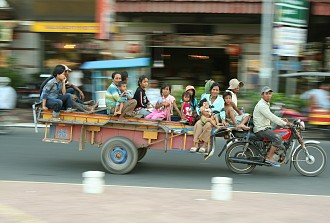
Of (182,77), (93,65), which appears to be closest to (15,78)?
(93,65)

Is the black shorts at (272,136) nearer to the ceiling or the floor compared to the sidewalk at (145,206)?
nearer to the ceiling

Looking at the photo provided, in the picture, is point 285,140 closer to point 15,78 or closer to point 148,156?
point 148,156

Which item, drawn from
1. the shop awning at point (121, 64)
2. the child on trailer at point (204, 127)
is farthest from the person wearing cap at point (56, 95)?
the shop awning at point (121, 64)

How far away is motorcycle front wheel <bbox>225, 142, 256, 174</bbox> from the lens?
8.46 metres

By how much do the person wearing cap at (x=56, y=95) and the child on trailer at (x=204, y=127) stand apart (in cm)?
223

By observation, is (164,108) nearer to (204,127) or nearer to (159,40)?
(204,127)

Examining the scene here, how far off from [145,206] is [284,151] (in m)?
3.33

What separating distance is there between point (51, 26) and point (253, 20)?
719 centimetres

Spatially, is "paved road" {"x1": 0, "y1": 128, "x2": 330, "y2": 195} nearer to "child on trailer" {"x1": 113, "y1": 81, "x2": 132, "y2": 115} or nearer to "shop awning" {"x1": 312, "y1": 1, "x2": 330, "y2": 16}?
"child on trailer" {"x1": 113, "y1": 81, "x2": 132, "y2": 115}

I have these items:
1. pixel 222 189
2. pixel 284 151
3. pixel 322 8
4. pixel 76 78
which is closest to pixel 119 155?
pixel 222 189

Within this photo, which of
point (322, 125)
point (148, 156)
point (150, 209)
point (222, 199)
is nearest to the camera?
point (150, 209)

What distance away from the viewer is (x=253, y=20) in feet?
56.3

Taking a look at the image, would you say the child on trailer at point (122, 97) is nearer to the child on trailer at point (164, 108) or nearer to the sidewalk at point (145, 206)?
the child on trailer at point (164, 108)

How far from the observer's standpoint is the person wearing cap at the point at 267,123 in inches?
324
